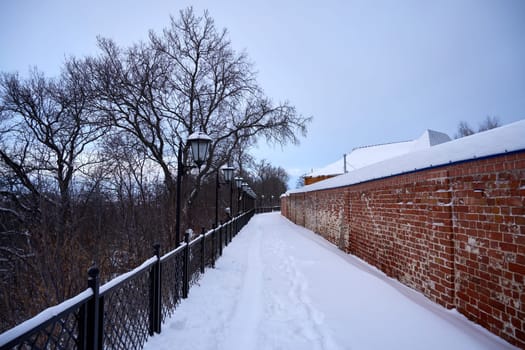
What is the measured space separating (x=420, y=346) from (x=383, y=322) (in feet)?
1.79

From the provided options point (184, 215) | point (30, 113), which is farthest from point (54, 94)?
point (184, 215)

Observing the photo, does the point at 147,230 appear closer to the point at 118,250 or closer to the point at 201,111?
the point at 118,250

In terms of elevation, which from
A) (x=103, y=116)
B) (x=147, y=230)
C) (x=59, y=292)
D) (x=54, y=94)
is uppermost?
(x=54, y=94)

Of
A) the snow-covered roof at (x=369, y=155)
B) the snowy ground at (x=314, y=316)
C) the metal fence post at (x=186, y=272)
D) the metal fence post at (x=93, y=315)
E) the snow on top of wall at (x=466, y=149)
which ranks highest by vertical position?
the snow-covered roof at (x=369, y=155)

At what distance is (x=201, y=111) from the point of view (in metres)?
13.8

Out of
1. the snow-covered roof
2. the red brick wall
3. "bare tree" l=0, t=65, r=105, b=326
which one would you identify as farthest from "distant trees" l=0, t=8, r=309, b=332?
the snow-covered roof

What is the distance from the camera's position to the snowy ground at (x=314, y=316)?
2.75 meters

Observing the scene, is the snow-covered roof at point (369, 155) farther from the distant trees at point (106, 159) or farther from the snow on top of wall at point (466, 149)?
the snow on top of wall at point (466, 149)

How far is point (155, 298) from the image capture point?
3.03 metres

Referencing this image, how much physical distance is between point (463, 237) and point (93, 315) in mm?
3561

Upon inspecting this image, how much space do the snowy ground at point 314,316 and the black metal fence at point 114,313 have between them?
23 cm

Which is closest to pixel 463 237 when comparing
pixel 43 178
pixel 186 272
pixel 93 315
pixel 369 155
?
pixel 93 315

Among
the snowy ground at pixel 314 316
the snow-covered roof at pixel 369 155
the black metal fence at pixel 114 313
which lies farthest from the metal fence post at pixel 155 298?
the snow-covered roof at pixel 369 155

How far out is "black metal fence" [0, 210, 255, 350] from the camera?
147 cm
